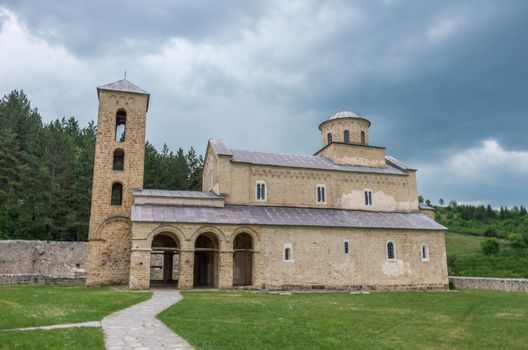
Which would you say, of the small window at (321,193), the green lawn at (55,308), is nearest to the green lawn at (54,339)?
the green lawn at (55,308)

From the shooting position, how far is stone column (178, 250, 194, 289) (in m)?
20.8

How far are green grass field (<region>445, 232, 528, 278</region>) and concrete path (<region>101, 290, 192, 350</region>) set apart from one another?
110 ft

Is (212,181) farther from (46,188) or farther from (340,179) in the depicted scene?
(46,188)

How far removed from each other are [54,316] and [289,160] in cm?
1927

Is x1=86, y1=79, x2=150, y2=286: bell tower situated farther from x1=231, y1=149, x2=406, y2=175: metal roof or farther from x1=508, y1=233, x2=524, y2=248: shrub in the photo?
x1=508, y1=233, x2=524, y2=248: shrub

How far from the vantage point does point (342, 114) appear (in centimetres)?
3191

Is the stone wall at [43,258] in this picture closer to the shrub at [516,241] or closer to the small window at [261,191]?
the small window at [261,191]

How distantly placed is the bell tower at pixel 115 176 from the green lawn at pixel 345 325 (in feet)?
31.5

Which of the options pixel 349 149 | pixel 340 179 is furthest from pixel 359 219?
pixel 349 149

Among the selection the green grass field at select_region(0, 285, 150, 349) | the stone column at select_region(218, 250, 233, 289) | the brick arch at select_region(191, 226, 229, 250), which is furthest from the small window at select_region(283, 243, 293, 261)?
the green grass field at select_region(0, 285, 150, 349)

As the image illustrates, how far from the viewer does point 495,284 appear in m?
26.2

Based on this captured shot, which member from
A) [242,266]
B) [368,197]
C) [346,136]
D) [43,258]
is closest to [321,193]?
[368,197]

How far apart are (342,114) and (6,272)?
85.5 ft

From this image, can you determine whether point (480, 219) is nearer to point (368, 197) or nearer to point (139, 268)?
point (368, 197)
